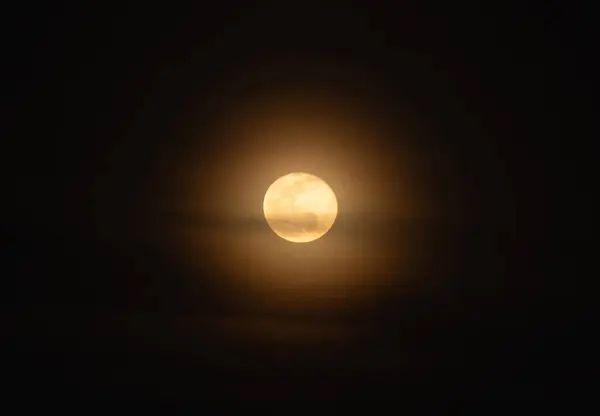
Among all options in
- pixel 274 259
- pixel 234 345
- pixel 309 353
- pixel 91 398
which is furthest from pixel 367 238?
pixel 91 398

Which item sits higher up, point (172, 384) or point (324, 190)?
point (324, 190)

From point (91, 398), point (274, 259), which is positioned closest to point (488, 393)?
point (274, 259)

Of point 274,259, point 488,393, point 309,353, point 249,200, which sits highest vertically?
point 249,200

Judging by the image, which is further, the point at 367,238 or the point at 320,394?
the point at 320,394

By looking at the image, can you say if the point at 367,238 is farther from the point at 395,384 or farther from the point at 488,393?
the point at 488,393

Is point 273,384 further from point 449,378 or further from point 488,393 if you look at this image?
point 488,393

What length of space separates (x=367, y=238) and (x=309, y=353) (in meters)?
0.83

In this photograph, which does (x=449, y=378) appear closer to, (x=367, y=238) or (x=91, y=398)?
(x=367, y=238)

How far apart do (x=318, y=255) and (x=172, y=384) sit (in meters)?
1.22

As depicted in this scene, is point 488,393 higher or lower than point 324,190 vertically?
lower

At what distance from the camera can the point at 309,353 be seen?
339 centimetres

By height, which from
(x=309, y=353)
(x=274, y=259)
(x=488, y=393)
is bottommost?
(x=488, y=393)

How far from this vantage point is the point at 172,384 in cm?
338

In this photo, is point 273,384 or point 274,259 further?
point 273,384
